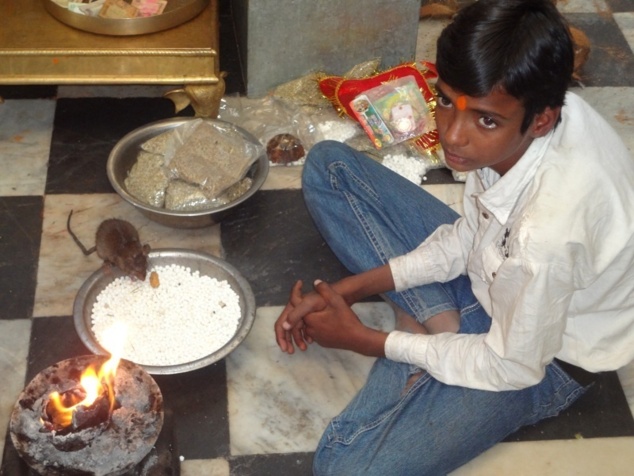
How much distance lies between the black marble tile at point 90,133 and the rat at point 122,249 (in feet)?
1.36

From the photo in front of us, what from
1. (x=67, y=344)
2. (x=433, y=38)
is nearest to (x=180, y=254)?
(x=67, y=344)

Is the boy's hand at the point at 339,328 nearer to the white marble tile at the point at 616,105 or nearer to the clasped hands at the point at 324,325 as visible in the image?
the clasped hands at the point at 324,325

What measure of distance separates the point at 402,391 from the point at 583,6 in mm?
2228

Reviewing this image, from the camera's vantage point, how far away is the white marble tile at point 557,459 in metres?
2.09

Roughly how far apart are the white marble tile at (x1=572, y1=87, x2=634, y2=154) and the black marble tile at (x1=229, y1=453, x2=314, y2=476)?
163 centimetres

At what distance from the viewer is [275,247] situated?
2564 mm

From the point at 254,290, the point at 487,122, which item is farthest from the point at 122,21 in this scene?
the point at 487,122

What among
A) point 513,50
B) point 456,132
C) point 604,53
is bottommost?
point 604,53

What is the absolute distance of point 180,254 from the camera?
239cm

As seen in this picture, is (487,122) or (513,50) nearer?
(513,50)

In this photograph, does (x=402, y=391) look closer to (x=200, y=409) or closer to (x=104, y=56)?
(x=200, y=409)

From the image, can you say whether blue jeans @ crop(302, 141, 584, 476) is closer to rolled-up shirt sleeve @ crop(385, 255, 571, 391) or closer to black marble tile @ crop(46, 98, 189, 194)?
rolled-up shirt sleeve @ crop(385, 255, 571, 391)

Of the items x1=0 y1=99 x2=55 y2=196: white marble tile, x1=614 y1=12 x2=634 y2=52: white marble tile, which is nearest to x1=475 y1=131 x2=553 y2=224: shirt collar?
x1=0 y1=99 x2=55 y2=196: white marble tile

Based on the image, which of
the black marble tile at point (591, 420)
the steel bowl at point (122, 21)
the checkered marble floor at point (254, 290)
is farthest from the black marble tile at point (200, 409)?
the steel bowl at point (122, 21)
